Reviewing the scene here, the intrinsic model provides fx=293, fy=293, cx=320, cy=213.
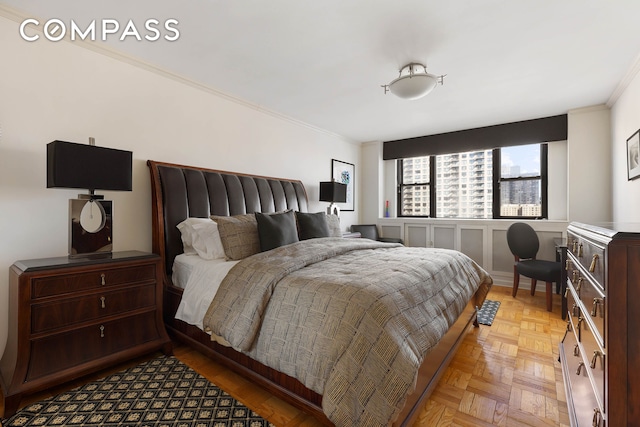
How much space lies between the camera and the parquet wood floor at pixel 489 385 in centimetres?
158

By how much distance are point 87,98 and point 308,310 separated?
2388 millimetres

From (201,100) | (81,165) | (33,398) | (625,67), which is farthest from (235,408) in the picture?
(625,67)

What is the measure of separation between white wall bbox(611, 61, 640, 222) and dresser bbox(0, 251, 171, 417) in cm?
417

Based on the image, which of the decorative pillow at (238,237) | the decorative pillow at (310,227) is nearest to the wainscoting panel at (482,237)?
the decorative pillow at (310,227)

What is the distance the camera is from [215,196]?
2953mm

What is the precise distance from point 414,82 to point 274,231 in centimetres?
168

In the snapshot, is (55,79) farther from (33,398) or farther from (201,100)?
(33,398)

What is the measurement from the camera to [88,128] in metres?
2.29

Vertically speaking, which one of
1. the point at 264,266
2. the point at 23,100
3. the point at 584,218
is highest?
the point at 23,100

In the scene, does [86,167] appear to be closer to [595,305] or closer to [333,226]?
[333,226]

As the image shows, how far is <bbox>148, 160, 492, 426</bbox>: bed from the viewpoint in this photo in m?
1.24

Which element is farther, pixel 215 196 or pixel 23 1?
pixel 215 196

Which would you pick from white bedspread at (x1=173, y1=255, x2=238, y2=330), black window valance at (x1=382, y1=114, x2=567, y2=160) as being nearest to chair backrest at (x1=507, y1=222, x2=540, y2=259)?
black window valance at (x1=382, y1=114, x2=567, y2=160)

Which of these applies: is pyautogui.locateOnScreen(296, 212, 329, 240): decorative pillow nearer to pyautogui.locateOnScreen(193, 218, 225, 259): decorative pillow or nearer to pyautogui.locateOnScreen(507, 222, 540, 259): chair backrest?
pyautogui.locateOnScreen(193, 218, 225, 259): decorative pillow
